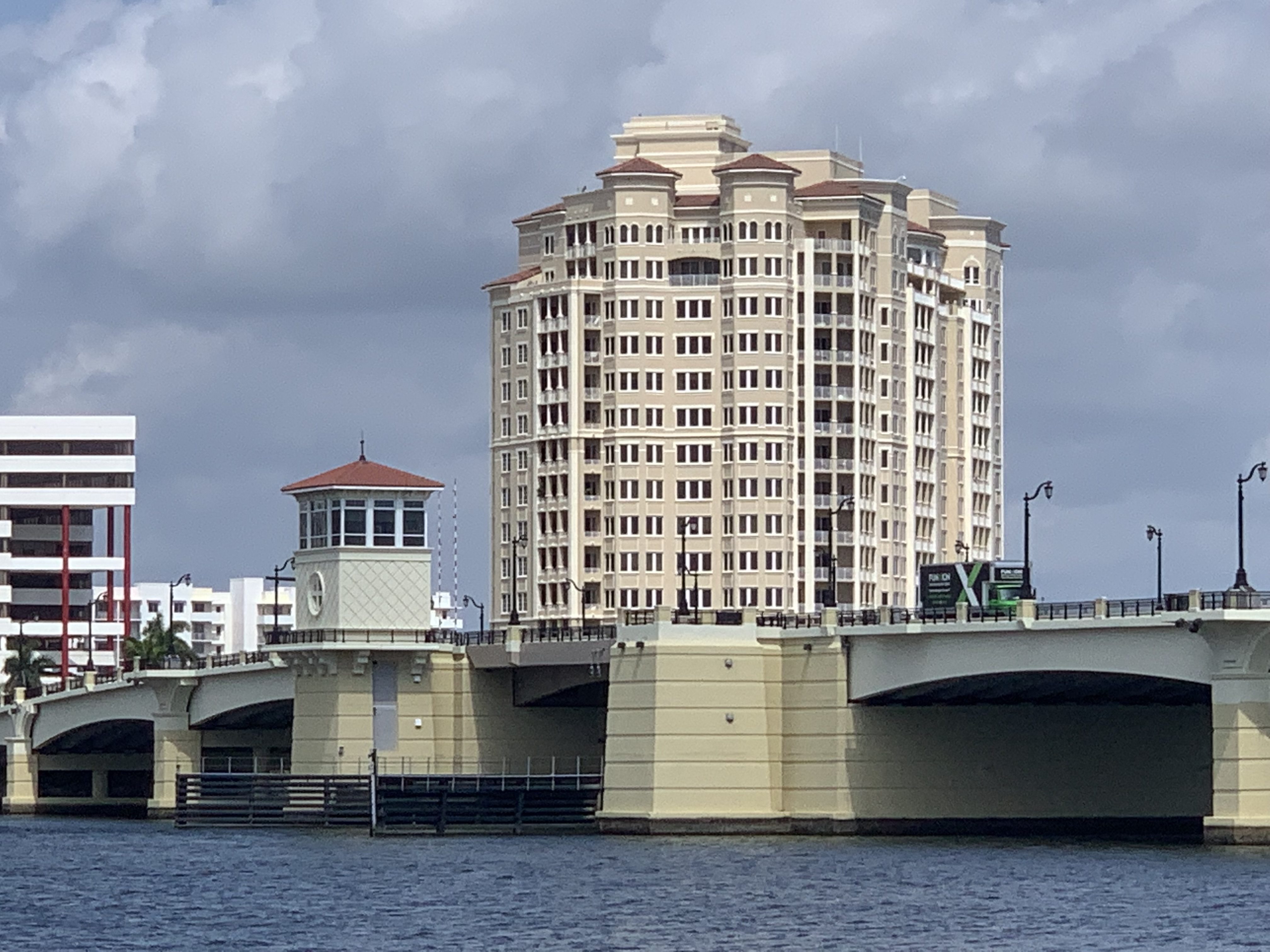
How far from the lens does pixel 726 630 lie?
143 metres

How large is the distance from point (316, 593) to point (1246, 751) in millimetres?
53194

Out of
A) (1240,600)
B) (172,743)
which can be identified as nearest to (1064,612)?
(1240,600)

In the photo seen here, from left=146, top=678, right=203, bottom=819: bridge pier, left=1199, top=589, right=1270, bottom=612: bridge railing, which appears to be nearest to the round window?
left=146, top=678, right=203, bottom=819: bridge pier

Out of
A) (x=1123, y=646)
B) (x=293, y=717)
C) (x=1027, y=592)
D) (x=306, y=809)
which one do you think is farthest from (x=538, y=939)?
(x=293, y=717)

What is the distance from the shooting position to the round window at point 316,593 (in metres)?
161

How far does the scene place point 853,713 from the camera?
464 ft

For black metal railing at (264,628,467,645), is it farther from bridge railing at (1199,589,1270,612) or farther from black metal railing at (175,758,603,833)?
bridge railing at (1199,589,1270,612)

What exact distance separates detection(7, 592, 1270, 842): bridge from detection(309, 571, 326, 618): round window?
174cm

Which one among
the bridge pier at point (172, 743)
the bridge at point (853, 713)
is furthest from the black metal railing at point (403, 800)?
the bridge pier at point (172, 743)

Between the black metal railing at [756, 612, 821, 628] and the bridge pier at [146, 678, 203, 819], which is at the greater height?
the black metal railing at [756, 612, 821, 628]

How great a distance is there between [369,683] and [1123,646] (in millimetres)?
45003

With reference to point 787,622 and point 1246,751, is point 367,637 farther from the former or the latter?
point 1246,751

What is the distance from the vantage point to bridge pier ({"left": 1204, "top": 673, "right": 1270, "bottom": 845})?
411ft

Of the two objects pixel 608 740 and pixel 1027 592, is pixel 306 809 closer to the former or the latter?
pixel 608 740
